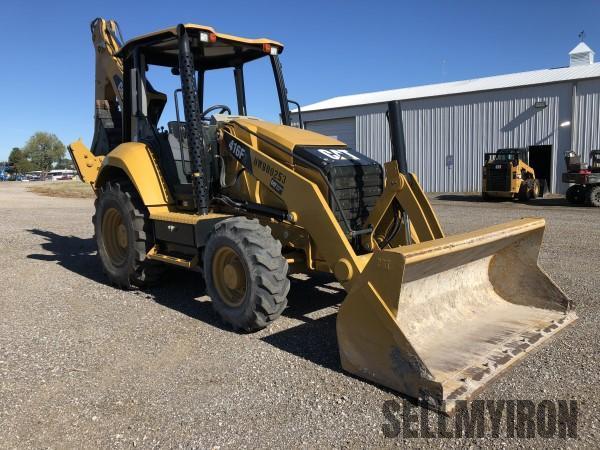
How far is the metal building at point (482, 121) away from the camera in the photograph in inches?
898

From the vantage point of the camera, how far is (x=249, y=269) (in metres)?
4.52

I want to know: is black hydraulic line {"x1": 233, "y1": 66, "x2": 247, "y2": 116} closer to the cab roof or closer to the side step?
the cab roof

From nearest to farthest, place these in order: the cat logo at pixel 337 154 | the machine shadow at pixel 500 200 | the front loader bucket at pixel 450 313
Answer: the front loader bucket at pixel 450 313 < the cat logo at pixel 337 154 < the machine shadow at pixel 500 200

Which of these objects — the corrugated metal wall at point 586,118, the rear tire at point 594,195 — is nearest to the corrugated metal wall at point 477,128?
the corrugated metal wall at point 586,118

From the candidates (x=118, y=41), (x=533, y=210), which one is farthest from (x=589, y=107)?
(x=118, y=41)

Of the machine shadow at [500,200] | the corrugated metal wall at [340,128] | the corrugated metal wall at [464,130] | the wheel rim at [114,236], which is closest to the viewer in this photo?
the wheel rim at [114,236]

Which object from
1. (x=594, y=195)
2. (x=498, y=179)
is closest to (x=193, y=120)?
(x=594, y=195)

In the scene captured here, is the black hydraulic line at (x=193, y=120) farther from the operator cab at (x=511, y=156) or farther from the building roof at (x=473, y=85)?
the building roof at (x=473, y=85)

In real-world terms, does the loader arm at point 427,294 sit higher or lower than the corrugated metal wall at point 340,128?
lower

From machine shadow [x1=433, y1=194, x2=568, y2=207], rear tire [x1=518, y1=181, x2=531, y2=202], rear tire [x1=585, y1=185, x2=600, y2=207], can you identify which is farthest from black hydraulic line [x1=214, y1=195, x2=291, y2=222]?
rear tire [x1=518, y1=181, x2=531, y2=202]

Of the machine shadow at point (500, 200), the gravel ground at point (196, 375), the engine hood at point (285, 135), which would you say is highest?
the engine hood at point (285, 135)

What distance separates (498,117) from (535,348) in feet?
75.2

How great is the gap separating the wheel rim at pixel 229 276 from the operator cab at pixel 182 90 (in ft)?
3.78

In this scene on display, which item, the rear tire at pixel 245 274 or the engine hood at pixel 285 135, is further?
the engine hood at pixel 285 135
